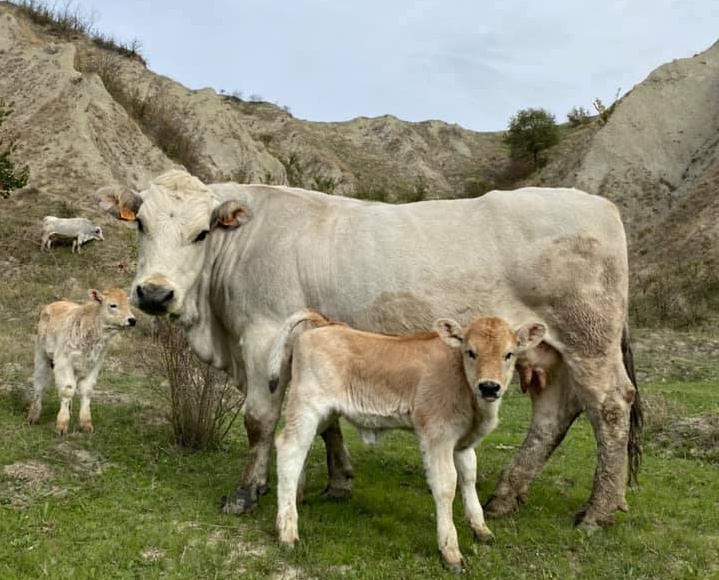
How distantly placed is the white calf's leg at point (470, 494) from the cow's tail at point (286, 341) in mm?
1668

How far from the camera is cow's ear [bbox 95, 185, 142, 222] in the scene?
7629 millimetres

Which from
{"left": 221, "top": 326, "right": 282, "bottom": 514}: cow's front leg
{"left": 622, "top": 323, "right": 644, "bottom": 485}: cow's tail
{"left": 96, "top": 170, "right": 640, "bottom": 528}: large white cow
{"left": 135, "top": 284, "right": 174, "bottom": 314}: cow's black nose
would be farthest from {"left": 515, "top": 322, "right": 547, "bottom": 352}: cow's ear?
{"left": 135, "top": 284, "right": 174, "bottom": 314}: cow's black nose

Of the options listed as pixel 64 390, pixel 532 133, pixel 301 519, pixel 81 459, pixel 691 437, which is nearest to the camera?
pixel 301 519

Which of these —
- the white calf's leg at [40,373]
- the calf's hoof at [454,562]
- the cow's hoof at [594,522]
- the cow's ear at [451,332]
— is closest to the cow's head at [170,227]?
the cow's ear at [451,332]

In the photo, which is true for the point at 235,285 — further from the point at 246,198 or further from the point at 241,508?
the point at 241,508

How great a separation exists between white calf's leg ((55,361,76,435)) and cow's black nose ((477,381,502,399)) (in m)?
6.13

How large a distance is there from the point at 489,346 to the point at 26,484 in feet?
15.8

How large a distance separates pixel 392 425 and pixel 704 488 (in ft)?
15.4

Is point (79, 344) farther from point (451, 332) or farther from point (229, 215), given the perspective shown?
point (451, 332)

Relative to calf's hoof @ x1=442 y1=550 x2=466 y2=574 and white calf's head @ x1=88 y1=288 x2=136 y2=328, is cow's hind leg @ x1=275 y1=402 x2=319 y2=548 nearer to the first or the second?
calf's hoof @ x1=442 y1=550 x2=466 y2=574

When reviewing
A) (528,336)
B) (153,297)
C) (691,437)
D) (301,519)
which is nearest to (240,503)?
(301,519)

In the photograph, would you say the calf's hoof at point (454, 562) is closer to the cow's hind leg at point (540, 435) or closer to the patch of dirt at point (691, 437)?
the cow's hind leg at point (540, 435)

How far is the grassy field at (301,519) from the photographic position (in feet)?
19.7

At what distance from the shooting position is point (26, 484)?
24.7 ft
